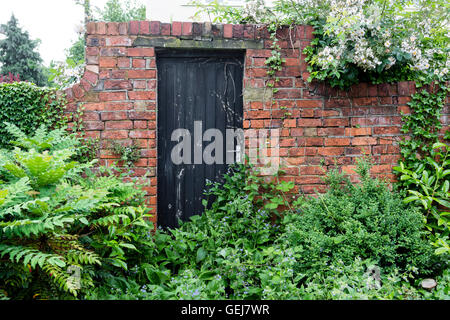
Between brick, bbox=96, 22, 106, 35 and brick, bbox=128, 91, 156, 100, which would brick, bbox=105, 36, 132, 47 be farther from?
brick, bbox=128, 91, 156, 100

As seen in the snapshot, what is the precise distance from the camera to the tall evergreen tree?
44.7 ft

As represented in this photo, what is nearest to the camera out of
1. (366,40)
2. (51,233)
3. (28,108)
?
(51,233)

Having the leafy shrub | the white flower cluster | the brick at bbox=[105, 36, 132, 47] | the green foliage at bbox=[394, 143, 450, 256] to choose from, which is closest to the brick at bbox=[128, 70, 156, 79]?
the brick at bbox=[105, 36, 132, 47]

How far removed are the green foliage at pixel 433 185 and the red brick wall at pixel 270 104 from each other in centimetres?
26

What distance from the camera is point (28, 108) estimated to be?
333 cm

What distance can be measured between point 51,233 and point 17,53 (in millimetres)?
14640

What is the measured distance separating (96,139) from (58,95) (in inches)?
23.1

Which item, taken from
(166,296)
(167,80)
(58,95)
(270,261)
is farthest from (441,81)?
(58,95)

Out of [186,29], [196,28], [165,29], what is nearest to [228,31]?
[196,28]

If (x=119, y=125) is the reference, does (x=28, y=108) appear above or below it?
above

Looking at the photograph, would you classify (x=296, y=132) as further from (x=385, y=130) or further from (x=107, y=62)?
(x=107, y=62)

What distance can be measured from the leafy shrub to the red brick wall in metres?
0.90

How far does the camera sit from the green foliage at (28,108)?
3.29 m

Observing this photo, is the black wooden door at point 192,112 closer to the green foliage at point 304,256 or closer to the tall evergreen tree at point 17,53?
the green foliage at point 304,256
